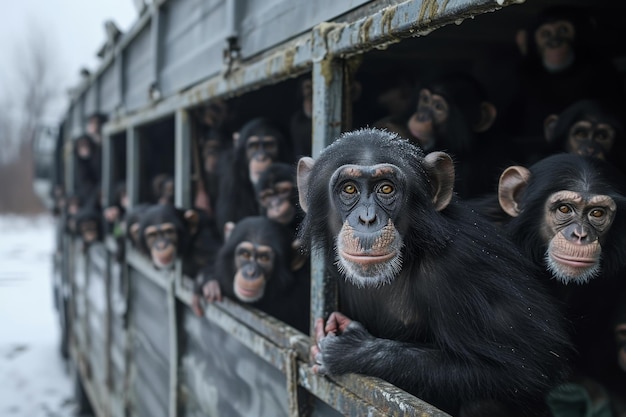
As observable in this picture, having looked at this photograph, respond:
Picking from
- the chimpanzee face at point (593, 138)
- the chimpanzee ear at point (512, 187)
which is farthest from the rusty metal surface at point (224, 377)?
the chimpanzee face at point (593, 138)

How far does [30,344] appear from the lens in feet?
31.3

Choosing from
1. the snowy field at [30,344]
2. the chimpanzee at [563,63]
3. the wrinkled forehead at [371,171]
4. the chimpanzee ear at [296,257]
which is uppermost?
the chimpanzee at [563,63]

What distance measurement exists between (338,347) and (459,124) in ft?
5.58

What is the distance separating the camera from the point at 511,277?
1890 mm

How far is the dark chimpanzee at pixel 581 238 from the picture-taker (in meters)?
2.00

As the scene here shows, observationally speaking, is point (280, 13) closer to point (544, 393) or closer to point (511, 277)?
point (511, 277)

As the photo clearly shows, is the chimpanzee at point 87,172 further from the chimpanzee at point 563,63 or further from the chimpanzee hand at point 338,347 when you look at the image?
the chimpanzee hand at point 338,347

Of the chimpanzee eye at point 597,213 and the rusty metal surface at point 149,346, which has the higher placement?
the chimpanzee eye at point 597,213

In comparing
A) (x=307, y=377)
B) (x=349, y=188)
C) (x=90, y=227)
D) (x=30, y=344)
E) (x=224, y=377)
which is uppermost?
(x=349, y=188)

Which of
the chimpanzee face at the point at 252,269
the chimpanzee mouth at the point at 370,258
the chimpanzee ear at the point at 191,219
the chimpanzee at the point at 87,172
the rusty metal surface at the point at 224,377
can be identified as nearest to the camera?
the chimpanzee mouth at the point at 370,258

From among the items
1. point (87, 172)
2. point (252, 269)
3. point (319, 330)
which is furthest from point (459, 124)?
point (87, 172)

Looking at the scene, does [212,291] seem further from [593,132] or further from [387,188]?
[593,132]

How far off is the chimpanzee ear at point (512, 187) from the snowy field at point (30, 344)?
6.07 metres

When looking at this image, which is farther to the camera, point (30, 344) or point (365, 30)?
point (30, 344)
